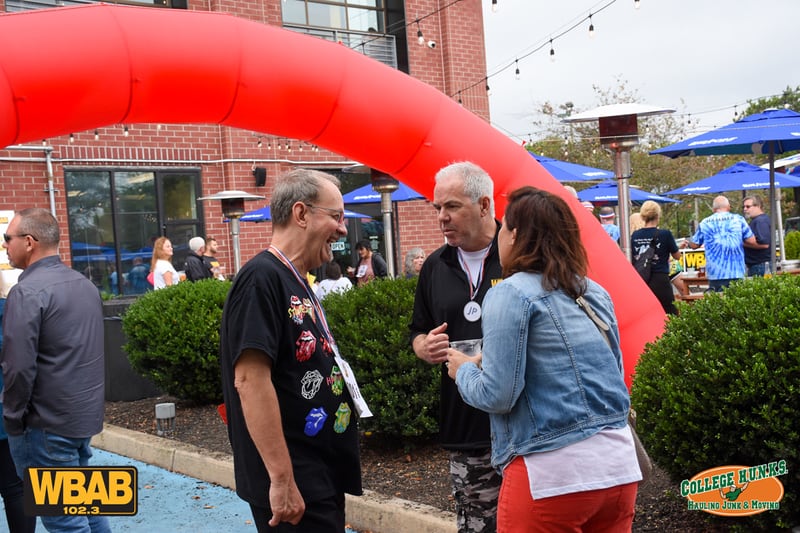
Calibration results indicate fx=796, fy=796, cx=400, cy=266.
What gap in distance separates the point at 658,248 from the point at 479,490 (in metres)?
6.84

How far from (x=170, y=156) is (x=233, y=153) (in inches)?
51.5

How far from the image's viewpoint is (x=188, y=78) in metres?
5.59

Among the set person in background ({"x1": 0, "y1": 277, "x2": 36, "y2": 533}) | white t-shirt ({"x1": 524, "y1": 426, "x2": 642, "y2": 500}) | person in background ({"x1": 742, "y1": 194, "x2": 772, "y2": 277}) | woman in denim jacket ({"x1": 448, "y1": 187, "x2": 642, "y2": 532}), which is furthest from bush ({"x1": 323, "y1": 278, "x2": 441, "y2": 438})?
person in background ({"x1": 742, "y1": 194, "x2": 772, "y2": 277})

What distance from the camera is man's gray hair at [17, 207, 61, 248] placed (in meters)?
4.29

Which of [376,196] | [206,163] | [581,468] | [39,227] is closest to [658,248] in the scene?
[376,196]

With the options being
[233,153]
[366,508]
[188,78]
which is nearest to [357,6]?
[233,153]

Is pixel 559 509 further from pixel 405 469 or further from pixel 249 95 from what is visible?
pixel 249 95

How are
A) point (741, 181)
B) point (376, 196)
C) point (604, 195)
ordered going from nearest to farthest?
point (376, 196) → point (741, 181) → point (604, 195)

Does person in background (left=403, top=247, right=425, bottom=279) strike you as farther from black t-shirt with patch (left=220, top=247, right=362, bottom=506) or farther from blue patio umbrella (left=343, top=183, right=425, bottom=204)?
black t-shirt with patch (left=220, top=247, right=362, bottom=506)

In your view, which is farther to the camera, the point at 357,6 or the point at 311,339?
the point at 357,6

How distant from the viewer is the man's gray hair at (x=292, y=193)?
9.65 feet

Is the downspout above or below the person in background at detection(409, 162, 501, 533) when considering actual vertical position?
above

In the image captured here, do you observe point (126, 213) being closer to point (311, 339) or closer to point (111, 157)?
point (111, 157)

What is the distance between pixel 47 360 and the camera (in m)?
4.22
